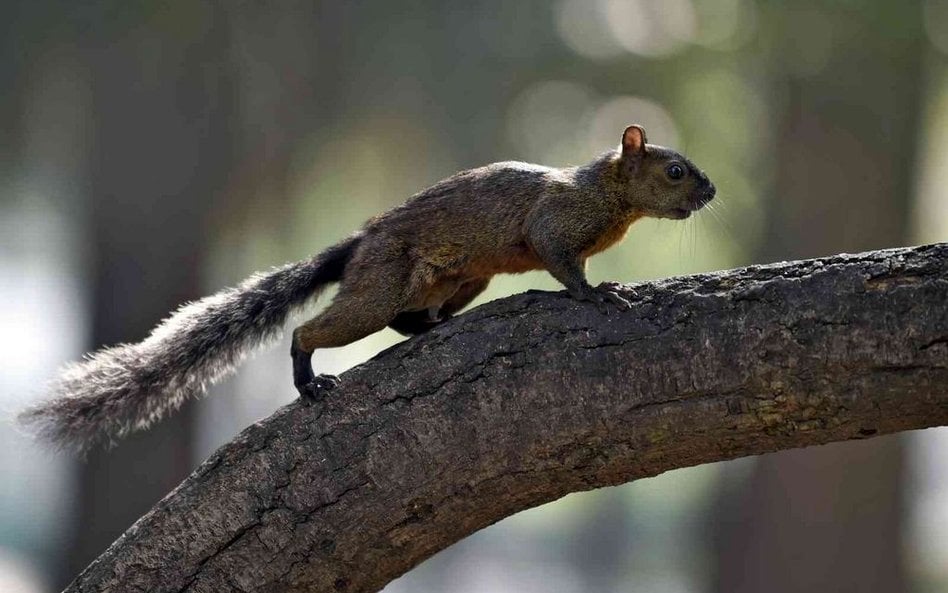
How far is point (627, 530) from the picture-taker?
54.0 feet

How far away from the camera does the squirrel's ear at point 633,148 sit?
4410 mm

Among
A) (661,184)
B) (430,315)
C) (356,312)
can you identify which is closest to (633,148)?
(661,184)

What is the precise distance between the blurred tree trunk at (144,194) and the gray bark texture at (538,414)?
311 inches

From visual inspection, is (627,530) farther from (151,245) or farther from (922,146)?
(151,245)

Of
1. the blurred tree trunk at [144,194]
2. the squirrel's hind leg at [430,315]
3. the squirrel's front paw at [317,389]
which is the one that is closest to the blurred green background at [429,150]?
the blurred tree trunk at [144,194]

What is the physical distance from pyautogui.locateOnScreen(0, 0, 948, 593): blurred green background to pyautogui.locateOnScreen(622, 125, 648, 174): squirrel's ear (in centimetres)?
601

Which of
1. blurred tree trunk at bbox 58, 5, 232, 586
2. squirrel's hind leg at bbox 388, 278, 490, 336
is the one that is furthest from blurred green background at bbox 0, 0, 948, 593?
squirrel's hind leg at bbox 388, 278, 490, 336

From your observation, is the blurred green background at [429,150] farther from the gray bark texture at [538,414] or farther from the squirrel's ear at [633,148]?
the gray bark texture at [538,414]

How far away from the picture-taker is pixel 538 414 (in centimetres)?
308

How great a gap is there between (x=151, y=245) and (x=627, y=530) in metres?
8.21

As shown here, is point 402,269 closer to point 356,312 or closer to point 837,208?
point 356,312

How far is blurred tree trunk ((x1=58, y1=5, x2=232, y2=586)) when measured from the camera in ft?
36.0

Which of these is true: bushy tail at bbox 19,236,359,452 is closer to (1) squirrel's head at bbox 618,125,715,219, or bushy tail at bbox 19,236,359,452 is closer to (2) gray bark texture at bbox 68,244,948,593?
(2) gray bark texture at bbox 68,244,948,593

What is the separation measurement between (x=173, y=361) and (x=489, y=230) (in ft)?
3.75
